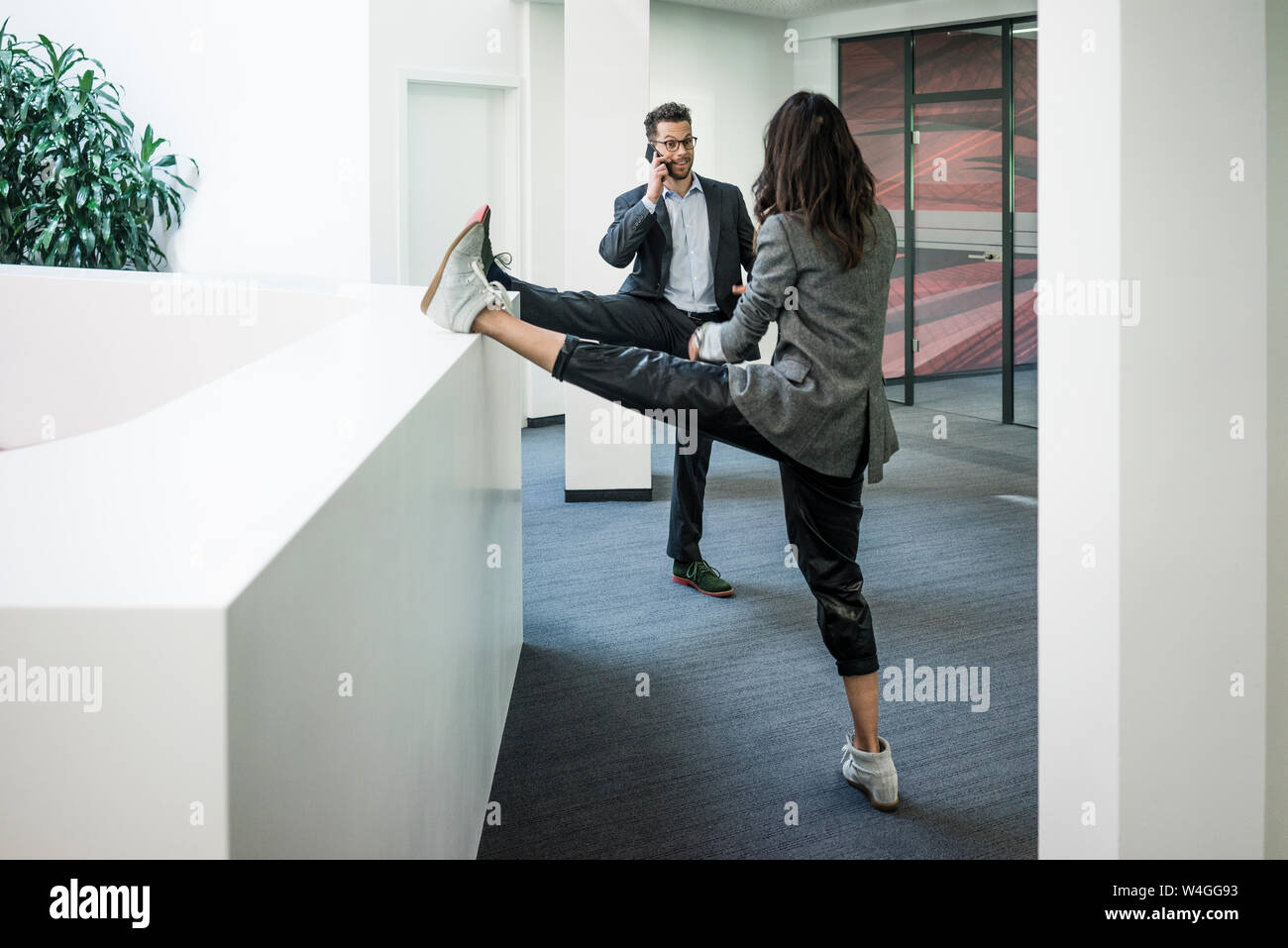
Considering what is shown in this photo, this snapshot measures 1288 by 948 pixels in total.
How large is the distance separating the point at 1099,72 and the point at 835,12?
6989 millimetres

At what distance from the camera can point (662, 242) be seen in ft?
12.4

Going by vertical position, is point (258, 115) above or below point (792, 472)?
above

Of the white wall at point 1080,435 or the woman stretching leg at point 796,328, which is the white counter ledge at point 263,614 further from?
the white wall at point 1080,435

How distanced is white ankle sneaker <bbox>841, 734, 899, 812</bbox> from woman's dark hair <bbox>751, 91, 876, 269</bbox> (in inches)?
39.5

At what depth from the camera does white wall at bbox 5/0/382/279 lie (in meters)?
6.59

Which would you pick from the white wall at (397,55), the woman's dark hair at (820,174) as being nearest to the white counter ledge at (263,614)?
the woman's dark hair at (820,174)

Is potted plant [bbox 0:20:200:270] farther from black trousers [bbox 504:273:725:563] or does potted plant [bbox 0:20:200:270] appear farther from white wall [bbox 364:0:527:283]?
black trousers [bbox 504:273:725:563]

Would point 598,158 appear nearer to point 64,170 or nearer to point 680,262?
point 680,262

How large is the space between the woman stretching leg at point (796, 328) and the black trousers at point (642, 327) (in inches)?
21.6

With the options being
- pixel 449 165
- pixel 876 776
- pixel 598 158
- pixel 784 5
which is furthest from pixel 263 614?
pixel 784 5

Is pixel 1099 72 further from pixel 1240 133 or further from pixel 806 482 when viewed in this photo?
pixel 806 482

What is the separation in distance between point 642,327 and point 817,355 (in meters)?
1.36

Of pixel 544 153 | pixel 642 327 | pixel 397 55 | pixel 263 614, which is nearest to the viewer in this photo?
pixel 263 614

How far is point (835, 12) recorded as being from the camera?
784 centimetres
